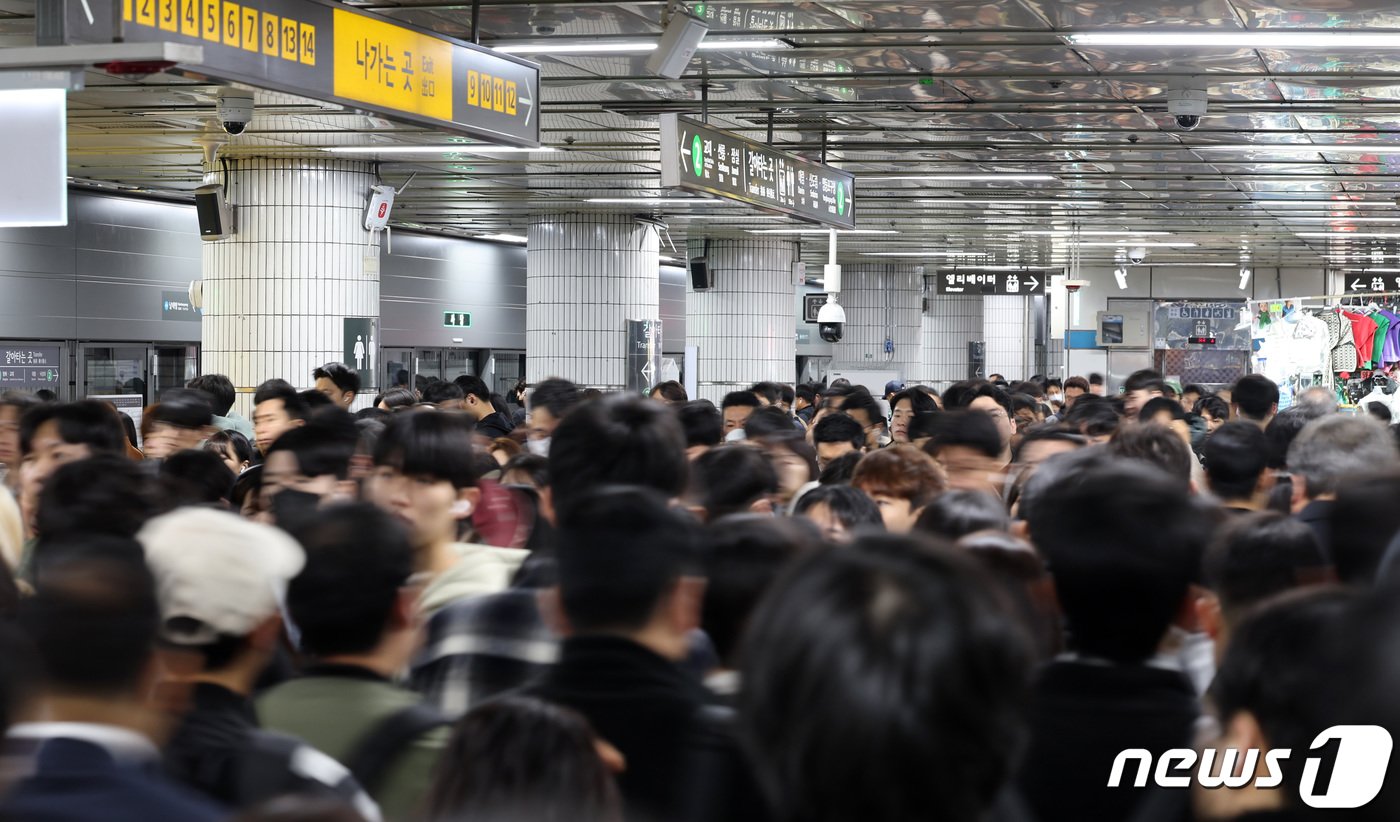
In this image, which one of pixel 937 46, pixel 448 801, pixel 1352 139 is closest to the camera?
pixel 448 801

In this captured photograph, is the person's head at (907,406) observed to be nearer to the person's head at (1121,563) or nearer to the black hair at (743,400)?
the black hair at (743,400)

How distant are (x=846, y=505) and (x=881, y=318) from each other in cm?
2422

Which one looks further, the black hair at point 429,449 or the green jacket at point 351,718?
the black hair at point 429,449

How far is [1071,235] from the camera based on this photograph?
73.9ft

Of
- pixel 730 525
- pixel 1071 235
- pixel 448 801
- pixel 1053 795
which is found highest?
pixel 1071 235

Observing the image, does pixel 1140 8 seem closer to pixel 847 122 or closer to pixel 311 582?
pixel 847 122

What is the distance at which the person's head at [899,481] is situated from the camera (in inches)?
198

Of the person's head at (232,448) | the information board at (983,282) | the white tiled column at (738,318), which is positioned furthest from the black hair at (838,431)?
the information board at (983,282)

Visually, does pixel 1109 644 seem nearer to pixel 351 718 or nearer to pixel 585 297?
pixel 351 718

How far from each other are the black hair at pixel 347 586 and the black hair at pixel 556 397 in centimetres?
440

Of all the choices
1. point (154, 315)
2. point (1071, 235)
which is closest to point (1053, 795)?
point (154, 315)

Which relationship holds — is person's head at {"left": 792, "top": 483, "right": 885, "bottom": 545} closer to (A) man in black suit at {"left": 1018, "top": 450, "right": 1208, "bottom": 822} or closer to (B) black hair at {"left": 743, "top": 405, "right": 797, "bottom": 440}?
(A) man in black suit at {"left": 1018, "top": 450, "right": 1208, "bottom": 822}

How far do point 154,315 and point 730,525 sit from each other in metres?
15.9

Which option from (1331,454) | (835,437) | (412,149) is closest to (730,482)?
(1331,454)
